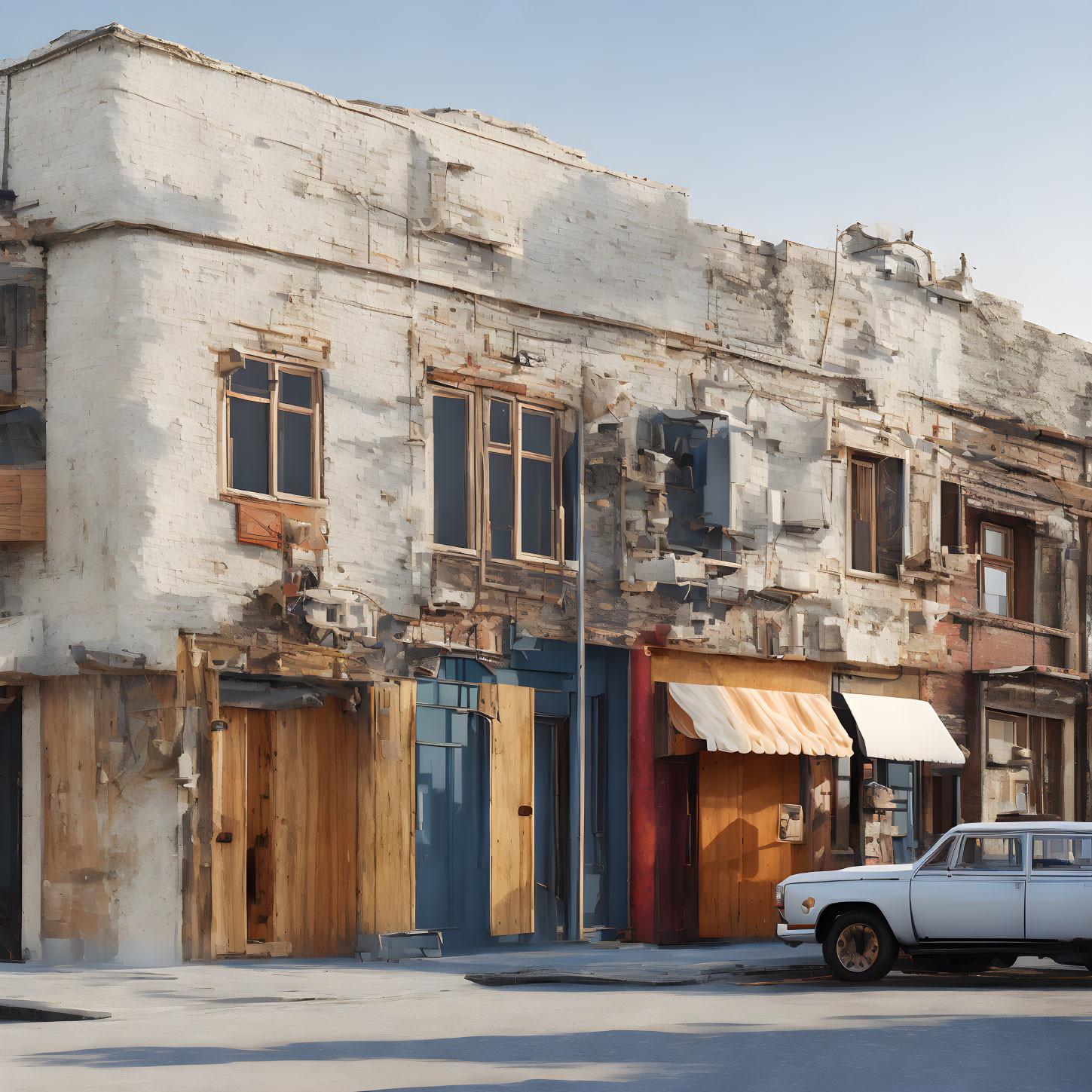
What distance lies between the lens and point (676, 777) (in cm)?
2106

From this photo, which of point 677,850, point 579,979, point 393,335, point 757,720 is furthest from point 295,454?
point 677,850

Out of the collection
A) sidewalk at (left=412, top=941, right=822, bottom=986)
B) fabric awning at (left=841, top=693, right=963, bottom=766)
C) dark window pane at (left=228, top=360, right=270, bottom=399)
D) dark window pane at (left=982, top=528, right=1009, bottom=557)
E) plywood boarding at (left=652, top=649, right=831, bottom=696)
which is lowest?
sidewalk at (left=412, top=941, right=822, bottom=986)

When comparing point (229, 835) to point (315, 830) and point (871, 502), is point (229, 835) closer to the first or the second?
point (315, 830)

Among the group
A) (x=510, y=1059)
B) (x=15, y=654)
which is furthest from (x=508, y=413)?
(x=510, y=1059)

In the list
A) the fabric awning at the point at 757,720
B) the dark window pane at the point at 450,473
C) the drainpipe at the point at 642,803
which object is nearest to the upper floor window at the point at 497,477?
the dark window pane at the point at 450,473

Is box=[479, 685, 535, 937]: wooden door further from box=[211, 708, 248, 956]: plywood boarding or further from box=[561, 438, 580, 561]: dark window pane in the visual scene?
box=[211, 708, 248, 956]: plywood boarding

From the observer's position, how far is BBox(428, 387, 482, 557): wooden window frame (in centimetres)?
1939

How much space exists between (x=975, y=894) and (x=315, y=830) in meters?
7.01

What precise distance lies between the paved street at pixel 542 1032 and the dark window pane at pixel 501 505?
5.39 meters

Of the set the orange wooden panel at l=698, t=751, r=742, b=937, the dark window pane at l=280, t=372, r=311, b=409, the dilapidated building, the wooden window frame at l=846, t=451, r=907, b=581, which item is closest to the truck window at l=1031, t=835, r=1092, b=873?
the dilapidated building

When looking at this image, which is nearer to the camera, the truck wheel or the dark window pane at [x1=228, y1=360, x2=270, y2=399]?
the truck wheel

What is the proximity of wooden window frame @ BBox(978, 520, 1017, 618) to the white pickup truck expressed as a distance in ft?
37.1

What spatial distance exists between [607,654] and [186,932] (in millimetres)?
6400

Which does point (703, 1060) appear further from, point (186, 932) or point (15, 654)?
point (15, 654)
